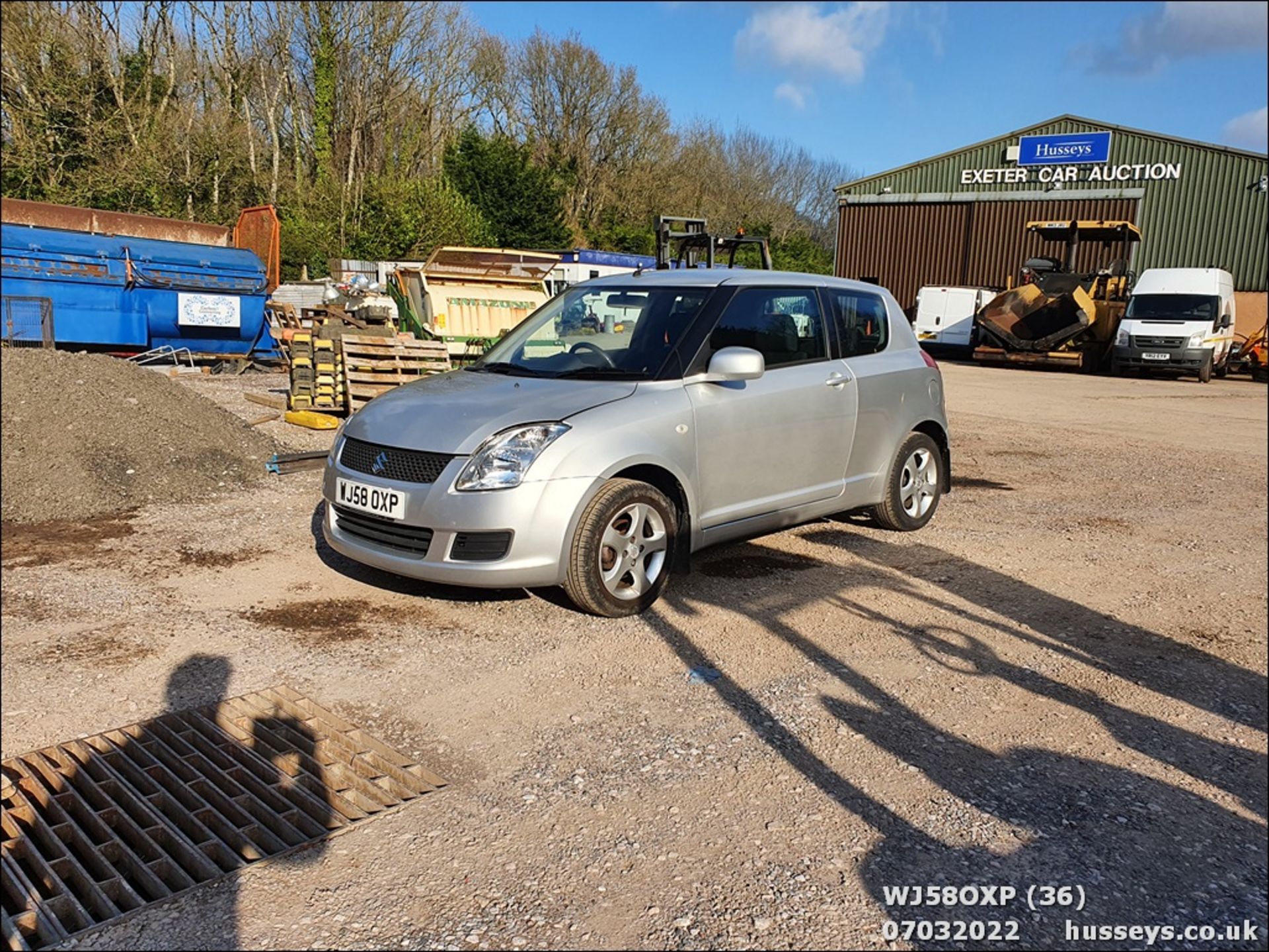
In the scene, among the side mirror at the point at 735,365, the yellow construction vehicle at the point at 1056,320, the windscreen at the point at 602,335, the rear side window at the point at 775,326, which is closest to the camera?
the side mirror at the point at 735,365

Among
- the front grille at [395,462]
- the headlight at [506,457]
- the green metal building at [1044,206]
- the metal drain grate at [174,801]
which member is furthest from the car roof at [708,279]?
the green metal building at [1044,206]

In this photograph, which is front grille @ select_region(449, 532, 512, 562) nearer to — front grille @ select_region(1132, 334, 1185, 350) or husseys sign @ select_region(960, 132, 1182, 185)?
front grille @ select_region(1132, 334, 1185, 350)

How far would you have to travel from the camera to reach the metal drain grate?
2650 mm

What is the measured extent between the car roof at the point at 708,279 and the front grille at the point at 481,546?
2.07m

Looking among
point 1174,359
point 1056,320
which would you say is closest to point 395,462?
point 1174,359

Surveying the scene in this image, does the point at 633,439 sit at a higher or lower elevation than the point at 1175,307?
lower

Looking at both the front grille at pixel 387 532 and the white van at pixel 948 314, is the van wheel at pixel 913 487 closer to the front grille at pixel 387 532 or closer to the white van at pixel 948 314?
the front grille at pixel 387 532

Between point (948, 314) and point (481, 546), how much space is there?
27414 mm

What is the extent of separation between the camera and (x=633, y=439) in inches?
197

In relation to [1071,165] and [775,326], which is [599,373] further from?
[1071,165]

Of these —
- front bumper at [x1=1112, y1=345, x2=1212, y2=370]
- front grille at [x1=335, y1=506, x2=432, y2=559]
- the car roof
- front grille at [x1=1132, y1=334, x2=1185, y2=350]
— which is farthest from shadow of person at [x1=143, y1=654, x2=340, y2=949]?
front grille at [x1=1132, y1=334, x2=1185, y2=350]

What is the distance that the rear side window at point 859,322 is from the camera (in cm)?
644
